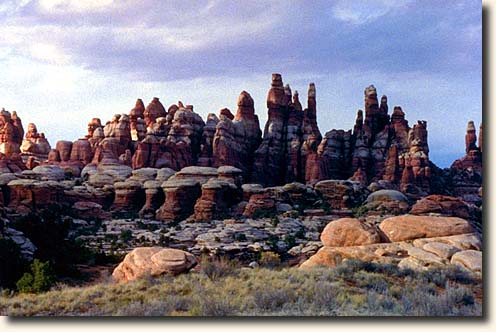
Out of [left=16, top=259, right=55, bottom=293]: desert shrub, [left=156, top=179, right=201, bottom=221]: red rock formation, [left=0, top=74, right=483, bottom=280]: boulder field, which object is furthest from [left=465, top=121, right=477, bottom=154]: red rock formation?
[left=156, top=179, right=201, bottom=221]: red rock formation

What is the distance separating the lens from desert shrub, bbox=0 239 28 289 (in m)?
11.4

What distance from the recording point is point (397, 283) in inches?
377

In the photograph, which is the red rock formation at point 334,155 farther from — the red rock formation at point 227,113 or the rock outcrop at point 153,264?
the rock outcrop at point 153,264

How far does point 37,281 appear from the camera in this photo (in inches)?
417

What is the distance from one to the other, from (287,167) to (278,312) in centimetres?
4350

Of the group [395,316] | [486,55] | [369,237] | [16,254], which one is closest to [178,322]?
[395,316]

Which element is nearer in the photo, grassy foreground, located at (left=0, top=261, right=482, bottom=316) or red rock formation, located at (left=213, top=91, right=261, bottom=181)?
grassy foreground, located at (left=0, top=261, right=482, bottom=316)

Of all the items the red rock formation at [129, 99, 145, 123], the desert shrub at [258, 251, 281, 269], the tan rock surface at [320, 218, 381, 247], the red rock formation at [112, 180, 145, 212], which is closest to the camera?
the tan rock surface at [320, 218, 381, 247]

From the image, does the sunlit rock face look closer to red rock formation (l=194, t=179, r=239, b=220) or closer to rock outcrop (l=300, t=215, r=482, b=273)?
red rock formation (l=194, t=179, r=239, b=220)

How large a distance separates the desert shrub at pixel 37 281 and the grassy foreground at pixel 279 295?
696 mm

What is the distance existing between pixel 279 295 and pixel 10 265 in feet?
23.4

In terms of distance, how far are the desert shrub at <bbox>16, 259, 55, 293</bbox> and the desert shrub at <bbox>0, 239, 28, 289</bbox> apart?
686 mm

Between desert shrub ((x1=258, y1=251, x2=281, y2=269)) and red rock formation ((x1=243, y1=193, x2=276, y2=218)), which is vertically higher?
red rock formation ((x1=243, y1=193, x2=276, y2=218))

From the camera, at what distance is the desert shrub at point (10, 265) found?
11.4 meters
